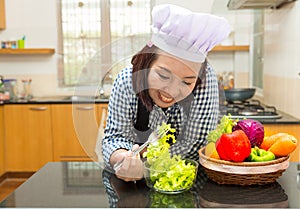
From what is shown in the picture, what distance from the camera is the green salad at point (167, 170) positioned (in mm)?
908

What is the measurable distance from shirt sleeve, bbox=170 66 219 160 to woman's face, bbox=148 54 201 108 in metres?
0.06

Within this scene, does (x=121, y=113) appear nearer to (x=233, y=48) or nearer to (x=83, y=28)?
(x=233, y=48)

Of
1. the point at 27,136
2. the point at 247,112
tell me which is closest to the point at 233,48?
the point at 247,112

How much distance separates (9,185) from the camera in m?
3.42

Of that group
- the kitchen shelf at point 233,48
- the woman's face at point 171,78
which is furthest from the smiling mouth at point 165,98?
the kitchen shelf at point 233,48

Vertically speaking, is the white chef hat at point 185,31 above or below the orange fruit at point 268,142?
above

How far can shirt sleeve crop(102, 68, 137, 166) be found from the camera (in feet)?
3.44

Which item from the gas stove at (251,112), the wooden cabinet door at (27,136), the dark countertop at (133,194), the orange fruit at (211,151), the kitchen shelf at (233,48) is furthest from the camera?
the kitchen shelf at (233,48)

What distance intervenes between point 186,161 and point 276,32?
2.18 meters

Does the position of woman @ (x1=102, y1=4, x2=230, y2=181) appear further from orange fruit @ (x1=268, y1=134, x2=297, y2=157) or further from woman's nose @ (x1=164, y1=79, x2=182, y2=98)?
orange fruit @ (x1=268, y1=134, x2=297, y2=157)

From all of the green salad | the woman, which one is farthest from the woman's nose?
the green salad

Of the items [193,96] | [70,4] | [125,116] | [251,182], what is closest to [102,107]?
[125,116]

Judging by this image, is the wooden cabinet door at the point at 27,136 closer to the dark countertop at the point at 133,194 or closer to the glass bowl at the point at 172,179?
the dark countertop at the point at 133,194

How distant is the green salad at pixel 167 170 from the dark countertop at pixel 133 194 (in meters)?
0.02
